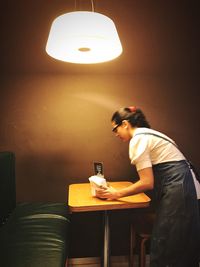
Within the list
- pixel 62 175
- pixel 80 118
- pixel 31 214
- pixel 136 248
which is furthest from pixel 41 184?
pixel 136 248

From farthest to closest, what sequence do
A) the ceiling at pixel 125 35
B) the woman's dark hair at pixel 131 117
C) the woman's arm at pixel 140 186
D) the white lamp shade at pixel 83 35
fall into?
the ceiling at pixel 125 35 → the woman's dark hair at pixel 131 117 → the woman's arm at pixel 140 186 → the white lamp shade at pixel 83 35

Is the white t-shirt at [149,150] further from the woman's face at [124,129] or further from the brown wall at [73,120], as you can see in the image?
the brown wall at [73,120]

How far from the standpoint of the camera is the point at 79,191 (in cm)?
227

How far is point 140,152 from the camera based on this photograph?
186cm

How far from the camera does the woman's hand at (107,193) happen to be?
1.92 metres

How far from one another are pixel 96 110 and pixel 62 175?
0.75 meters

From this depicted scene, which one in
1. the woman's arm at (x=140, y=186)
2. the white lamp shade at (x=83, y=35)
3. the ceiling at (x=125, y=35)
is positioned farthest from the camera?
the ceiling at (x=125, y=35)

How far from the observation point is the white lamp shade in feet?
5.15

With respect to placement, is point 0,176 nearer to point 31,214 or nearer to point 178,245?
point 31,214

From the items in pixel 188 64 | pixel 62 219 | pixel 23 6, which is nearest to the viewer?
pixel 62 219

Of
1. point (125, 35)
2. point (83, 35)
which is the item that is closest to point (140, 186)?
point (83, 35)

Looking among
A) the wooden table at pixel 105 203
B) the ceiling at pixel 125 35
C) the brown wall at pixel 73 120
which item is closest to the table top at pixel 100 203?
the wooden table at pixel 105 203

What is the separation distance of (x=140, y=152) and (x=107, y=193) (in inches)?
Answer: 15.3

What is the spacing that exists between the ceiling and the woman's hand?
4.15ft
